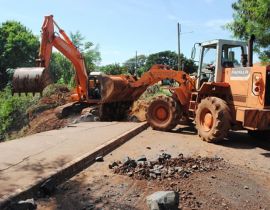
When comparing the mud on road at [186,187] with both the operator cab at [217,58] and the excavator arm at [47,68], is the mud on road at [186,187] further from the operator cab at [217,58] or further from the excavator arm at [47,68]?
the excavator arm at [47,68]

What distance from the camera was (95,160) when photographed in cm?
931

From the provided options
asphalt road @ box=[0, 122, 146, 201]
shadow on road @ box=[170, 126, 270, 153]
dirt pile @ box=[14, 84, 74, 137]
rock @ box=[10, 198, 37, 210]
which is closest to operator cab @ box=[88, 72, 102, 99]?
dirt pile @ box=[14, 84, 74, 137]

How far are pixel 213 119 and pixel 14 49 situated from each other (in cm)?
4490

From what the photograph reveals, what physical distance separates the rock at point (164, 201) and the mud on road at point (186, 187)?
0.26 metres

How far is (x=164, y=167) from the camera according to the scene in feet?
26.6

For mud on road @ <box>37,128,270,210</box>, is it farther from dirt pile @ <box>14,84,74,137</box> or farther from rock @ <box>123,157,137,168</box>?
dirt pile @ <box>14,84,74,137</box>

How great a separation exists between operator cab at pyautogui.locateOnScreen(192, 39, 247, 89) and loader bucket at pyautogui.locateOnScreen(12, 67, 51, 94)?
5.16 metres

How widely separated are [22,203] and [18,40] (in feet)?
162

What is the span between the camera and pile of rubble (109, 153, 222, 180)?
7.59 meters

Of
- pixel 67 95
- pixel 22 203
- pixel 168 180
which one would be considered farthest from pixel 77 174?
pixel 67 95

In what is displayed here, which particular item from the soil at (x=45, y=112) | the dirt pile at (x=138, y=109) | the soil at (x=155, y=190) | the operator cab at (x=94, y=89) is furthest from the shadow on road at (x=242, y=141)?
the soil at (x=45, y=112)

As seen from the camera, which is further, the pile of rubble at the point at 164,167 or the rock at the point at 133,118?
the rock at the point at 133,118

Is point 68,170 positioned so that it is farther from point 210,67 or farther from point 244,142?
point 210,67

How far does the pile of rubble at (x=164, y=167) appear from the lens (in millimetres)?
7586
